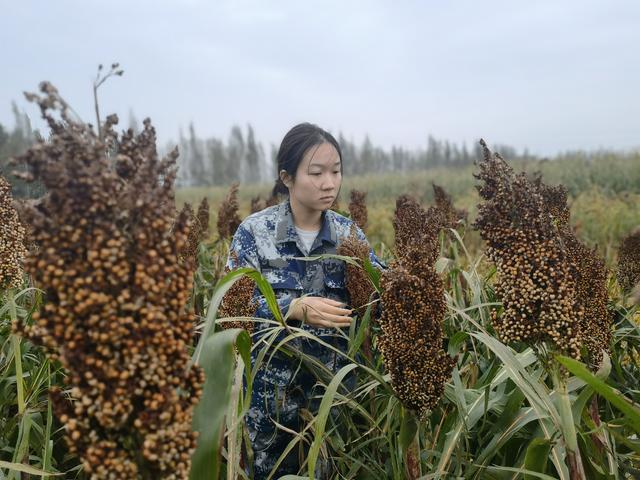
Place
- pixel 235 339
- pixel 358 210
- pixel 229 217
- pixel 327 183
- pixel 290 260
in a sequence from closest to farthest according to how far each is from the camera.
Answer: pixel 235 339 → pixel 327 183 → pixel 290 260 → pixel 358 210 → pixel 229 217

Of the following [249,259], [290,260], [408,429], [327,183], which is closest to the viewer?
[408,429]

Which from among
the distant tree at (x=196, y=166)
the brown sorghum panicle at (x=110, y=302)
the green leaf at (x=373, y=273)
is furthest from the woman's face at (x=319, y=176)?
the distant tree at (x=196, y=166)

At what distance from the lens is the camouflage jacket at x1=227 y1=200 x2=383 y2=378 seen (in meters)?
2.79

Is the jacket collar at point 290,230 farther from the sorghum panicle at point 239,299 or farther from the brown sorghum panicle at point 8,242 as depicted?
the brown sorghum panicle at point 8,242

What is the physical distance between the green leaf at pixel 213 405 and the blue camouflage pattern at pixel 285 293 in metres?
1.50

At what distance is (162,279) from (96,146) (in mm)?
273

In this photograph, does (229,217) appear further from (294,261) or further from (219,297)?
(219,297)

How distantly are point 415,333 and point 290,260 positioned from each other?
1376 millimetres

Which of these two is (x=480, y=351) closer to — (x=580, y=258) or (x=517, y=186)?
(x=580, y=258)

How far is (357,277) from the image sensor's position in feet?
7.76

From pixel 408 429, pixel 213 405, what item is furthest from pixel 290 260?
pixel 213 405

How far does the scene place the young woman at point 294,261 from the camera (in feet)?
8.82

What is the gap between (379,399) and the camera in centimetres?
240

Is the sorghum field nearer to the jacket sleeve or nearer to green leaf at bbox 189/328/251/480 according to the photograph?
green leaf at bbox 189/328/251/480
